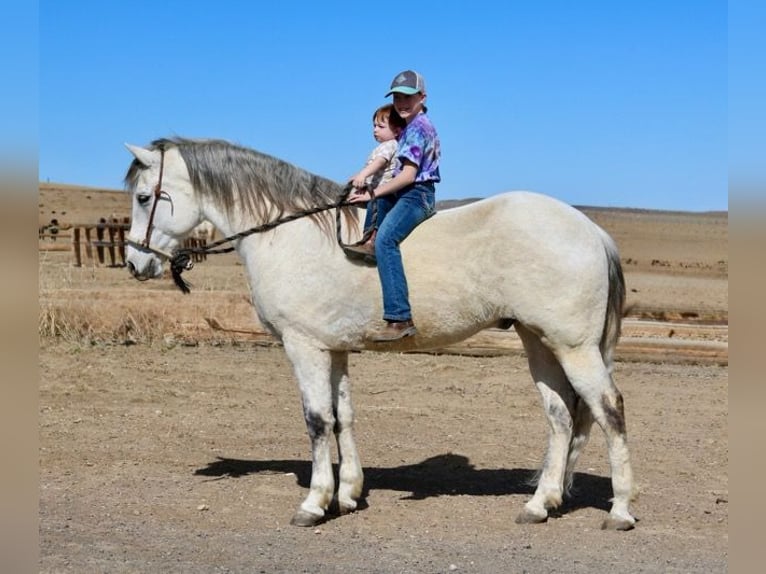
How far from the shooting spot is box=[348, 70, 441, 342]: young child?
5891 millimetres

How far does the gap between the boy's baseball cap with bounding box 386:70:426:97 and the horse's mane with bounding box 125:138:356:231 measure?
88cm

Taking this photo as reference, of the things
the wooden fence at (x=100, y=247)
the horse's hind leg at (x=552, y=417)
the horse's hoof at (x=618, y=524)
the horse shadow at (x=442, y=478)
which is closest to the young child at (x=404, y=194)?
the horse's hind leg at (x=552, y=417)

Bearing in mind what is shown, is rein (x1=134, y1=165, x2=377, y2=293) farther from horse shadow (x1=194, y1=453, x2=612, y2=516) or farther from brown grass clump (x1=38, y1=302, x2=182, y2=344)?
brown grass clump (x1=38, y1=302, x2=182, y2=344)

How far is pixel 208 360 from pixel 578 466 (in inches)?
216

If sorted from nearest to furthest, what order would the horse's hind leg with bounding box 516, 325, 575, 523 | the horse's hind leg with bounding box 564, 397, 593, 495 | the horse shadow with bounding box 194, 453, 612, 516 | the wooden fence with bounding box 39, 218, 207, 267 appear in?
the horse's hind leg with bounding box 516, 325, 575, 523, the horse's hind leg with bounding box 564, 397, 593, 495, the horse shadow with bounding box 194, 453, 612, 516, the wooden fence with bounding box 39, 218, 207, 267

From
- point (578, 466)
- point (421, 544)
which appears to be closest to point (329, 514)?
point (421, 544)

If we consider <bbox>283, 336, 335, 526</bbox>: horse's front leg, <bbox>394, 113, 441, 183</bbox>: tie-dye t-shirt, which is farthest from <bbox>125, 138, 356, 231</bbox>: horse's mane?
<bbox>283, 336, 335, 526</bbox>: horse's front leg

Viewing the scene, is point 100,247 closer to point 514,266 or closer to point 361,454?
point 361,454

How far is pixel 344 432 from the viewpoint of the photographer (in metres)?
6.47

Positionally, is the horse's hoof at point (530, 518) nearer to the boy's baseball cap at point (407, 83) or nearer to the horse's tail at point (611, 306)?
the horse's tail at point (611, 306)

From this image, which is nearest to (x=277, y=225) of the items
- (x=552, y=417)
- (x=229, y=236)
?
(x=229, y=236)

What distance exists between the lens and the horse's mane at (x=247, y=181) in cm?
639

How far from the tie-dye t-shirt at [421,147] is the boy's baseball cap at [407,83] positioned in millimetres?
181

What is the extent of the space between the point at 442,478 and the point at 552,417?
1.35 meters
